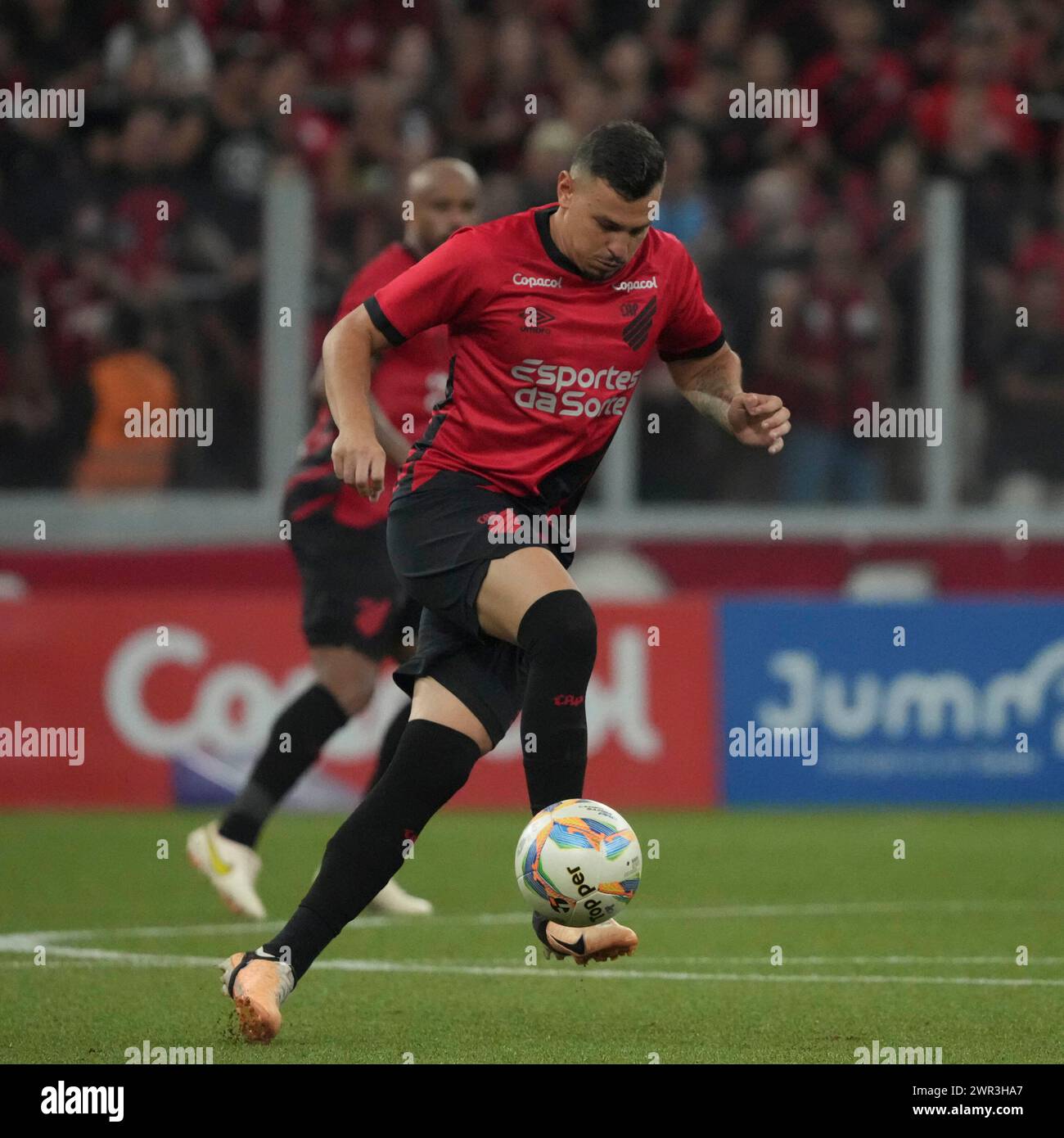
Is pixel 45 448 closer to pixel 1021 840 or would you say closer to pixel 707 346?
pixel 1021 840

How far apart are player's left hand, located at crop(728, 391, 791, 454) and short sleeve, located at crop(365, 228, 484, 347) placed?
736mm

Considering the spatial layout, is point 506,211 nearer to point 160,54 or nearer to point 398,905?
point 160,54

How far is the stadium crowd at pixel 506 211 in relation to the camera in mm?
12008

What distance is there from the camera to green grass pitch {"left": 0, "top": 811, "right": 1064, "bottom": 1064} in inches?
192

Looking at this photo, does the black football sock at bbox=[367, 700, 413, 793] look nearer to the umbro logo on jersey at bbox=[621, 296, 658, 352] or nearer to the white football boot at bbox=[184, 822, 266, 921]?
the white football boot at bbox=[184, 822, 266, 921]

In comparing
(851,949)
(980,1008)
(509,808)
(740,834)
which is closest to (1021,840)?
(740,834)

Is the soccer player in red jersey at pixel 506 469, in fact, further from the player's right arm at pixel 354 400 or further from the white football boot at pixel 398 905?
the white football boot at pixel 398 905

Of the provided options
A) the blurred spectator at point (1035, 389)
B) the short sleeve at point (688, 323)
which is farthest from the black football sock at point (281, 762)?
the blurred spectator at point (1035, 389)

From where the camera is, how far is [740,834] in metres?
10.2

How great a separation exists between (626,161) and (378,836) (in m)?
1.65

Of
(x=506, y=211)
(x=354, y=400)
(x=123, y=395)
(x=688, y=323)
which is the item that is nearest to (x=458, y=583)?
(x=354, y=400)

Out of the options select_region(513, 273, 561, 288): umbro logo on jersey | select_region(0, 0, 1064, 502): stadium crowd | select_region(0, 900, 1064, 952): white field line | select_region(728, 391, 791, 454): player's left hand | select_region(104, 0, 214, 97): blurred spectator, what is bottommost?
select_region(0, 900, 1064, 952): white field line

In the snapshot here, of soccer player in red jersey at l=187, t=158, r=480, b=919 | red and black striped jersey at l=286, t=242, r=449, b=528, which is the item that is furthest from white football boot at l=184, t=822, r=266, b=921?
red and black striped jersey at l=286, t=242, r=449, b=528

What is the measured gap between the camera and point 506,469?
5102 mm
